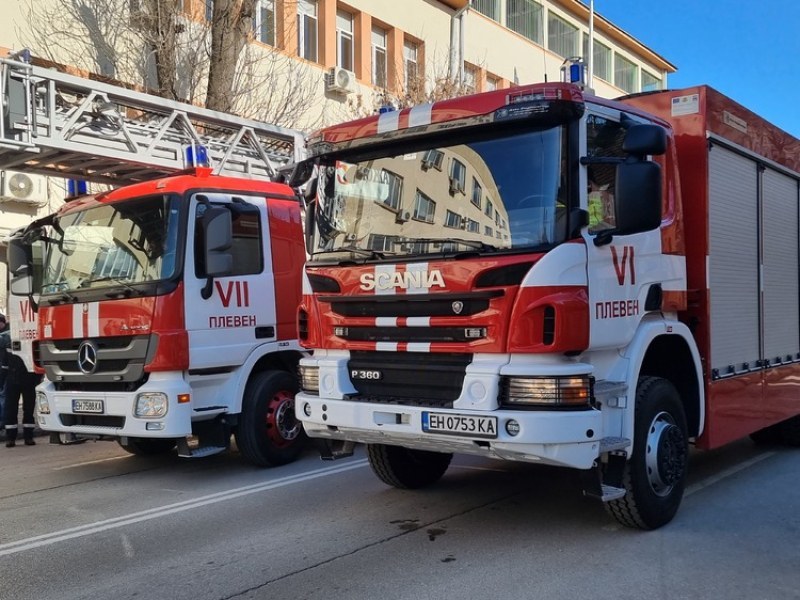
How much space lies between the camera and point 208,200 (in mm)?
6945

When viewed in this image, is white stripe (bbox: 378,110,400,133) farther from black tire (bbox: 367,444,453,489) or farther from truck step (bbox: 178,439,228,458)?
truck step (bbox: 178,439,228,458)

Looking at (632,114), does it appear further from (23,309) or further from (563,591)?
(23,309)

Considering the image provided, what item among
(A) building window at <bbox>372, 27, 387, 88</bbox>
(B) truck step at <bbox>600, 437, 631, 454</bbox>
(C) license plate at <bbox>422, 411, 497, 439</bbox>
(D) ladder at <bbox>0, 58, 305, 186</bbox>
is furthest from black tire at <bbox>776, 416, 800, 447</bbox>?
(A) building window at <bbox>372, 27, 387, 88</bbox>

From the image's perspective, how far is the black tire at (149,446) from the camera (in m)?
8.16

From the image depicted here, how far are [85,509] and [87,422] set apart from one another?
1.00 m

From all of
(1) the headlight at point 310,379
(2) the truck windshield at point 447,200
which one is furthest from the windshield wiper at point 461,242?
(1) the headlight at point 310,379

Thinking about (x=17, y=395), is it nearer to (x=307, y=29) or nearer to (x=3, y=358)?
(x=3, y=358)

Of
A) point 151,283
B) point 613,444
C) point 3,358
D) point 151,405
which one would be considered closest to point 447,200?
point 613,444

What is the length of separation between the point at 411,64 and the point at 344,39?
2.11 metres

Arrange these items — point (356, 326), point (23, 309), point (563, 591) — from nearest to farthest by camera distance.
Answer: point (563, 591) < point (356, 326) < point (23, 309)

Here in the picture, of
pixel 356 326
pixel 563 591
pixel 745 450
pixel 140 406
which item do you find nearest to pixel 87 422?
pixel 140 406

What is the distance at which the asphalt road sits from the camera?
4.28 meters

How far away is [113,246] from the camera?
7.00 meters

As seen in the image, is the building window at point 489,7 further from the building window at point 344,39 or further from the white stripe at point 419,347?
the white stripe at point 419,347
